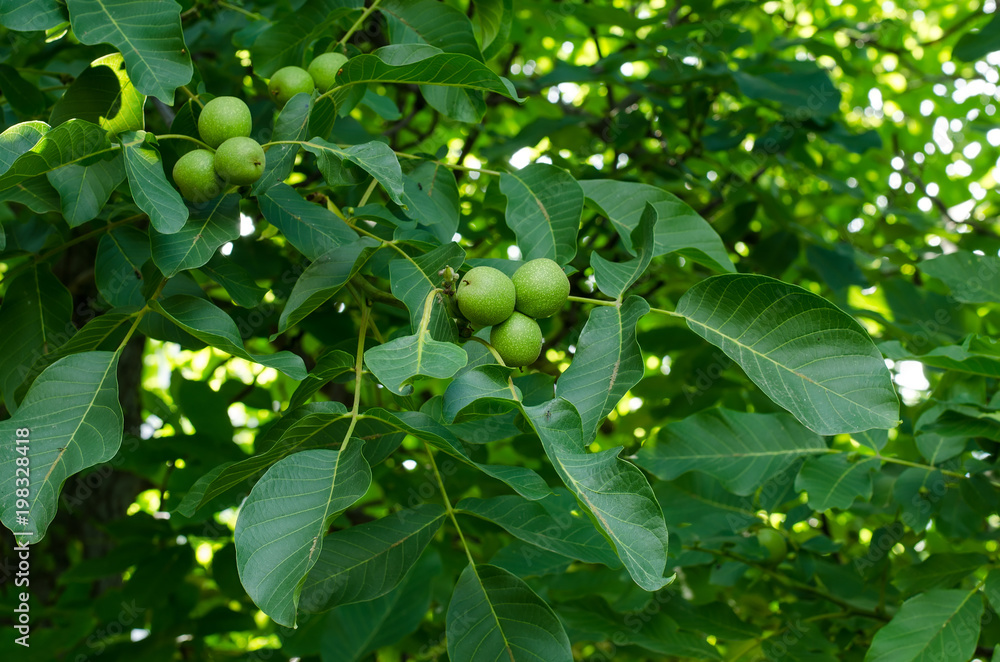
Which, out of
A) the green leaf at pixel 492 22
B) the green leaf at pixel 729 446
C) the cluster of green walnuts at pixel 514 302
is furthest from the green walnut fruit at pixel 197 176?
the green leaf at pixel 729 446

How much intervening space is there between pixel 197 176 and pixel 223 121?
3.9 inches

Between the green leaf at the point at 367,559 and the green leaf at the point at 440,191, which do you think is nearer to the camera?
the green leaf at the point at 367,559

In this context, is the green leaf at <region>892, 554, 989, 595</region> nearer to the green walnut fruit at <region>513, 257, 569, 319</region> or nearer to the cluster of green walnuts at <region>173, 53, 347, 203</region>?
the green walnut fruit at <region>513, 257, 569, 319</region>

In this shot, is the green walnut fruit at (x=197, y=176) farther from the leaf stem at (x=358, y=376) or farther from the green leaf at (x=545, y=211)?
the green leaf at (x=545, y=211)

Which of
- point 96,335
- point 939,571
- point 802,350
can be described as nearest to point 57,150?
point 96,335

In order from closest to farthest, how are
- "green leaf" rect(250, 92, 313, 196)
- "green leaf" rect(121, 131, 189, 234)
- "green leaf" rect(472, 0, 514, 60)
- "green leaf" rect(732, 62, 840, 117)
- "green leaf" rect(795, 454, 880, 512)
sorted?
"green leaf" rect(121, 131, 189, 234), "green leaf" rect(250, 92, 313, 196), "green leaf" rect(795, 454, 880, 512), "green leaf" rect(472, 0, 514, 60), "green leaf" rect(732, 62, 840, 117)

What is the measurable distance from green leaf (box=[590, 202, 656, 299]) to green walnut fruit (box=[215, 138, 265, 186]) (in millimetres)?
524

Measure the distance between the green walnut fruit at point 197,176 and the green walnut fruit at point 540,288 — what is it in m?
0.50

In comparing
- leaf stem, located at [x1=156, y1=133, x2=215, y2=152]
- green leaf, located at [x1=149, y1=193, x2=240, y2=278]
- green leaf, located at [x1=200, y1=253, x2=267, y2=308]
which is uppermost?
leaf stem, located at [x1=156, y1=133, x2=215, y2=152]

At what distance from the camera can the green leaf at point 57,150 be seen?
0.95 m

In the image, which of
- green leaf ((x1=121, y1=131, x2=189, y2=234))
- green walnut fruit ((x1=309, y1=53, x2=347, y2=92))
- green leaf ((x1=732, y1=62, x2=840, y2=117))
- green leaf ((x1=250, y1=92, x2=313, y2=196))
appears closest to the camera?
green leaf ((x1=121, y1=131, x2=189, y2=234))

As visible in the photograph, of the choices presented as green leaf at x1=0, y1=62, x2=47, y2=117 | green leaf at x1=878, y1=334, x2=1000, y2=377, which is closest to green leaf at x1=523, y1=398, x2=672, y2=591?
green leaf at x1=878, y1=334, x2=1000, y2=377

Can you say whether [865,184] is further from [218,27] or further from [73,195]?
[73,195]

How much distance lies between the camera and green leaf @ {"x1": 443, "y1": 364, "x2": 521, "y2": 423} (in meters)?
0.84
